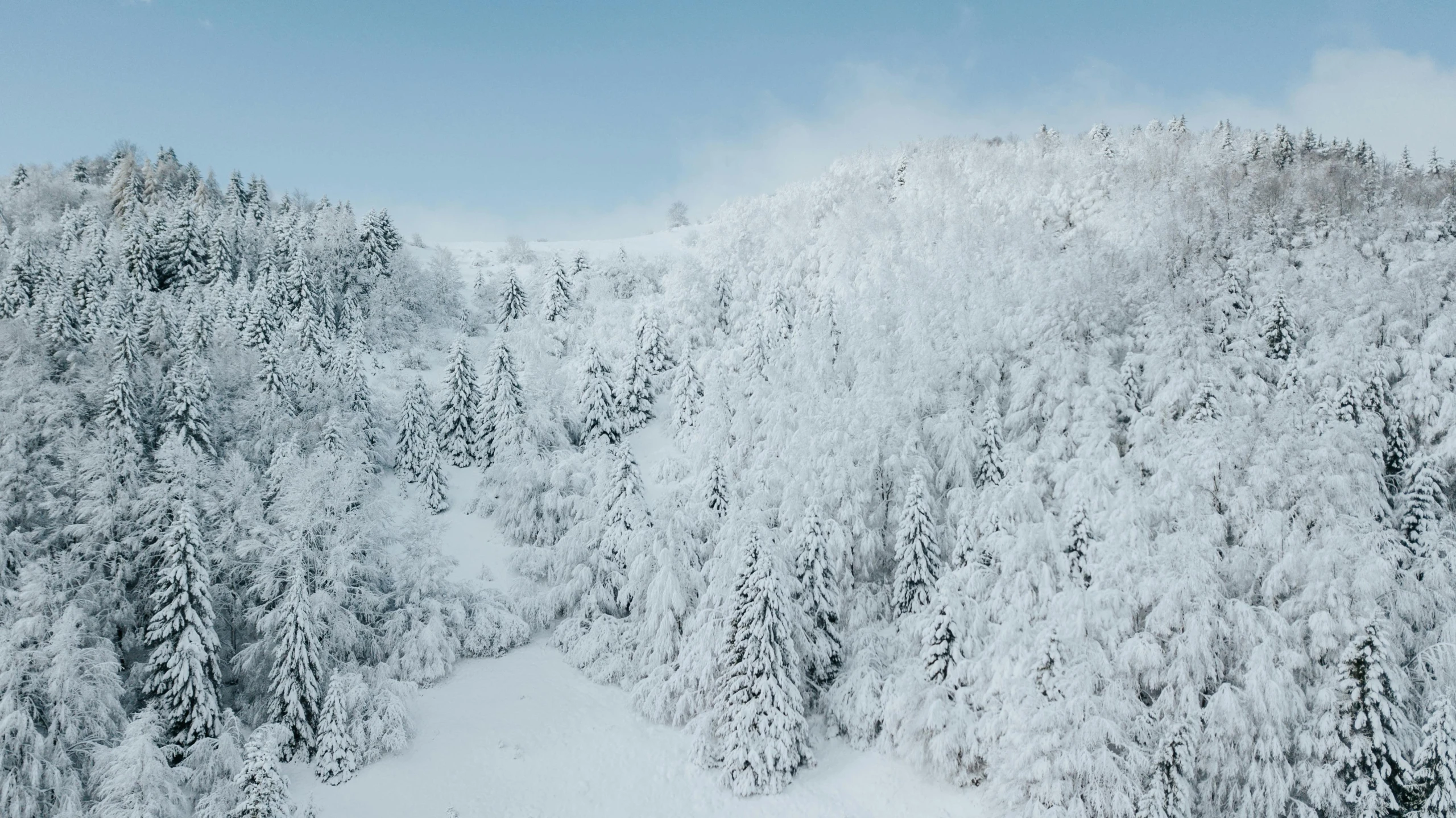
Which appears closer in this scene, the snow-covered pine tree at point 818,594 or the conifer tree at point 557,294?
the snow-covered pine tree at point 818,594

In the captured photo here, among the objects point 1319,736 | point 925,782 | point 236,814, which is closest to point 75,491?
point 236,814

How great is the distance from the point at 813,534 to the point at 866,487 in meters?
4.02

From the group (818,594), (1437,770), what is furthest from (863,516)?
(1437,770)

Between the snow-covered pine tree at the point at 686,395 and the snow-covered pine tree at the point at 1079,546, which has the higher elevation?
the snow-covered pine tree at the point at 686,395

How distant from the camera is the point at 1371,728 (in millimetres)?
21172

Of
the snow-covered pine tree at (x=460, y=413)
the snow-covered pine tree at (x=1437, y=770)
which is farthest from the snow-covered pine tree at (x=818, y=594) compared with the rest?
the snow-covered pine tree at (x=460, y=413)

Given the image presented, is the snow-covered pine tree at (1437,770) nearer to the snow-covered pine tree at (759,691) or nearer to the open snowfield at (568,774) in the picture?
the open snowfield at (568,774)

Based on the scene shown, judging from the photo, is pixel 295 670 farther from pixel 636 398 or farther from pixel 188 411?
pixel 636 398

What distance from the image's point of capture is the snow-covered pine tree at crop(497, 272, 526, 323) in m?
67.3

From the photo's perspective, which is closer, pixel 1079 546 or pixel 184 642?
pixel 184 642

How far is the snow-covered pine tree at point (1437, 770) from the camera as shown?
66.0 feet

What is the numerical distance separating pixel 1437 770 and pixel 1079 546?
10673 mm

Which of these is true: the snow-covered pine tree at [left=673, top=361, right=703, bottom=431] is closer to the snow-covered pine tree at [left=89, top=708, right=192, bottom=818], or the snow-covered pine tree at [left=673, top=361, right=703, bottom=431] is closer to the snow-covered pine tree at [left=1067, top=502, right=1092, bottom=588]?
the snow-covered pine tree at [left=1067, top=502, right=1092, bottom=588]

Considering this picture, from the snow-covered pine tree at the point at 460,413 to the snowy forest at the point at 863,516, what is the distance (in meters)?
0.32
